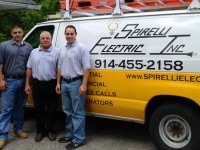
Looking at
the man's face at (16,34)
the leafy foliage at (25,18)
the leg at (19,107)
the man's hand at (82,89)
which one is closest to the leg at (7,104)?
the leg at (19,107)

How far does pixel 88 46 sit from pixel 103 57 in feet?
1.23

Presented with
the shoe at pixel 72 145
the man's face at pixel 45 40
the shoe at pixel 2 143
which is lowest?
the shoe at pixel 2 143

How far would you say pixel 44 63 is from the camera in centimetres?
582

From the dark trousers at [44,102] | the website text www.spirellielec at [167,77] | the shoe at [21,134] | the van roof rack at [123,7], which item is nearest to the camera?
the website text www.spirellielec at [167,77]

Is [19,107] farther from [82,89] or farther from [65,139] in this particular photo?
[82,89]

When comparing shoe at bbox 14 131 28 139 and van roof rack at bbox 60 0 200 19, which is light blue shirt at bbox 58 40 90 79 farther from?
shoe at bbox 14 131 28 139

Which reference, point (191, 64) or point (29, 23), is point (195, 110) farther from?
point (29, 23)

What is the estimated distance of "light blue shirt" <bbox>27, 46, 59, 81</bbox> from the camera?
5.83 meters

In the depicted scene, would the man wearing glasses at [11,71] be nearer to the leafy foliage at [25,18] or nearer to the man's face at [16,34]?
the man's face at [16,34]

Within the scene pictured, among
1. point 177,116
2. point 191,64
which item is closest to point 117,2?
point 191,64

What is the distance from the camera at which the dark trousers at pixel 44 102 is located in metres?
5.90

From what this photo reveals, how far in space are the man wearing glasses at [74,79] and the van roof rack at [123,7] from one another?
0.73 m

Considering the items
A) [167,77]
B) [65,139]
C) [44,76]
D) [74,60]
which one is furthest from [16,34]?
[167,77]

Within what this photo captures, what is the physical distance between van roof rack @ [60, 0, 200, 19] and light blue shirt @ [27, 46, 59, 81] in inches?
30.4
